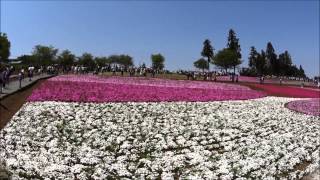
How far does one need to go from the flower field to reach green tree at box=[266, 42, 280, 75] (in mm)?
110404

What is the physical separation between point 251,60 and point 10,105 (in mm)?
119529

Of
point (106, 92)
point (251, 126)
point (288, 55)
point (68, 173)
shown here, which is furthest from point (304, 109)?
point (288, 55)

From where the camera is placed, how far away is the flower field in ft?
50.2

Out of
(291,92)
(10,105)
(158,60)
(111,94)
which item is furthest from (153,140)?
(158,60)

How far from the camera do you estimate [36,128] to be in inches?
851

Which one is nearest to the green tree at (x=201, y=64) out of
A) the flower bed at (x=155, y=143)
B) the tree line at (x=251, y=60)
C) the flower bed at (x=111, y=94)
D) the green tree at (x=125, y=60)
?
the tree line at (x=251, y=60)

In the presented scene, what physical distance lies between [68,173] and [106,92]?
21586mm

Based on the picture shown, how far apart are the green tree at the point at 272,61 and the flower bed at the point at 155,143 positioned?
113333 millimetres

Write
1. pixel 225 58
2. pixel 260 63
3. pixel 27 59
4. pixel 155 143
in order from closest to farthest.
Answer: pixel 155 143 → pixel 225 58 → pixel 260 63 → pixel 27 59

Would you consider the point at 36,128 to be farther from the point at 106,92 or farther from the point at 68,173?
the point at 106,92

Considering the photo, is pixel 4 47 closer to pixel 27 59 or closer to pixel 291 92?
pixel 27 59

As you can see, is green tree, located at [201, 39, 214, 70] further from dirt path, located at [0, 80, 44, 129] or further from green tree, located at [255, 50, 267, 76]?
dirt path, located at [0, 80, 44, 129]

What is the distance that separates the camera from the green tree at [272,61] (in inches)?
5541

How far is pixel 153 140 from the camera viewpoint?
1994cm
